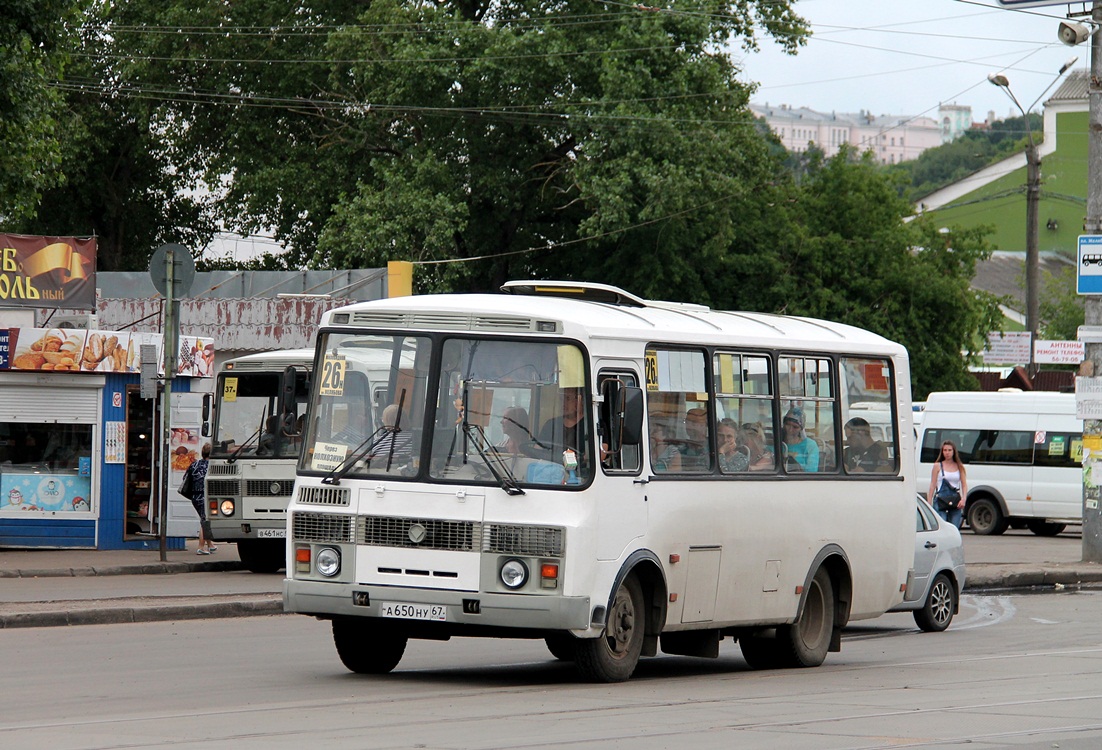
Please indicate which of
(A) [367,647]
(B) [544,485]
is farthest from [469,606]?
(A) [367,647]

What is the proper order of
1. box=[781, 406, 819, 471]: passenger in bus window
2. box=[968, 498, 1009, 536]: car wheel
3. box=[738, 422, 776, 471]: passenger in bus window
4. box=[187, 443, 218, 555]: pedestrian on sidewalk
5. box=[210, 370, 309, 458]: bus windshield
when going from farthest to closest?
box=[968, 498, 1009, 536]: car wheel → box=[187, 443, 218, 555]: pedestrian on sidewalk → box=[210, 370, 309, 458]: bus windshield → box=[781, 406, 819, 471]: passenger in bus window → box=[738, 422, 776, 471]: passenger in bus window

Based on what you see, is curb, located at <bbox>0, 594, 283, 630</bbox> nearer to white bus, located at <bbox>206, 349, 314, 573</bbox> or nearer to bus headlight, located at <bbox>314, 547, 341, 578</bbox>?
white bus, located at <bbox>206, 349, 314, 573</bbox>

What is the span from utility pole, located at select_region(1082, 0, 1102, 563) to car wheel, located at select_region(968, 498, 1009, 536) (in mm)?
9862

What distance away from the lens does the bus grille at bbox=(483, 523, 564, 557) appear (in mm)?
10609

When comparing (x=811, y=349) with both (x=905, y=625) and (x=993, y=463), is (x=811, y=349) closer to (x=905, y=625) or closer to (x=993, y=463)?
(x=905, y=625)

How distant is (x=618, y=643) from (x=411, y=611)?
58.7 inches

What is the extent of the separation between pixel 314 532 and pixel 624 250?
31.3m

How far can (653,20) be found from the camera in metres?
38.4

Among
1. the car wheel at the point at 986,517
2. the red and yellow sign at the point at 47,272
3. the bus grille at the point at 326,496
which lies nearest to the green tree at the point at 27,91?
the red and yellow sign at the point at 47,272

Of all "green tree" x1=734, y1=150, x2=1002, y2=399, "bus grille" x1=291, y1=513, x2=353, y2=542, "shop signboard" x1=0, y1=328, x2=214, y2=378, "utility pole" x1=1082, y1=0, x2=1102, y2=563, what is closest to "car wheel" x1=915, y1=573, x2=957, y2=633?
"utility pole" x1=1082, y1=0, x2=1102, y2=563

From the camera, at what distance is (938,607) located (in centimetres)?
1744

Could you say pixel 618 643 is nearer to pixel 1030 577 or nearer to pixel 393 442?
pixel 393 442

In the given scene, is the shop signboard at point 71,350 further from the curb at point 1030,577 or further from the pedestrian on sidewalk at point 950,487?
the curb at point 1030,577

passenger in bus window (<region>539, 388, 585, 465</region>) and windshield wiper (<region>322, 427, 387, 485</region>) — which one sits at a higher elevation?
passenger in bus window (<region>539, 388, 585, 465</region>)
